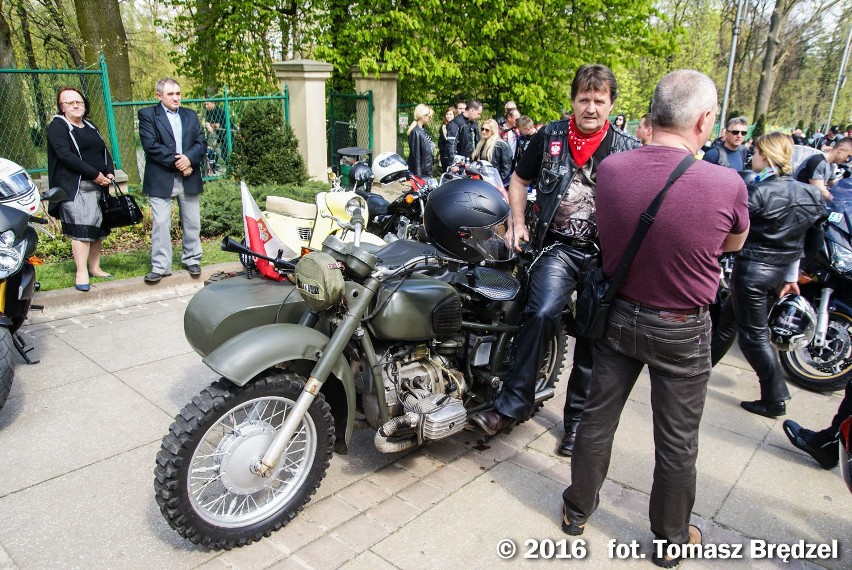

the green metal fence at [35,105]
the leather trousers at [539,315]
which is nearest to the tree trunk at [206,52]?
the green metal fence at [35,105]

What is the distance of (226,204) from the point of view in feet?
27.9

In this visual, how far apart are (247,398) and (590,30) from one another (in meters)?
15.6

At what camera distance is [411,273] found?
3.22 metres

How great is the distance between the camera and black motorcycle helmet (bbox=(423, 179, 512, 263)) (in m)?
3.26

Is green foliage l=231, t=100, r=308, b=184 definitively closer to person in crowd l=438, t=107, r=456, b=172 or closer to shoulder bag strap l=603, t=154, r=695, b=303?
person in crowd l=438, t=107, r=456, b=172

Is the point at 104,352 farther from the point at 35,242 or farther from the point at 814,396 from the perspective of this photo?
the point at 814,396

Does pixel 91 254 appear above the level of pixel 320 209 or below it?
below

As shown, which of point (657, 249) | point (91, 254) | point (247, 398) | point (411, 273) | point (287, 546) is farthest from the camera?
point (91, 254)

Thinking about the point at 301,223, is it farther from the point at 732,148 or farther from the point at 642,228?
the point at 732,148

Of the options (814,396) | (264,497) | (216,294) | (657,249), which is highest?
(657,249)

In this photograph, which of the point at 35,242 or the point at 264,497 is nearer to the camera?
the point at 264,497

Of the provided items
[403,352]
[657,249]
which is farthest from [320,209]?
[657,249]

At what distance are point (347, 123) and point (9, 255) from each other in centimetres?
1053

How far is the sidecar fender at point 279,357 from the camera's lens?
260 cm
